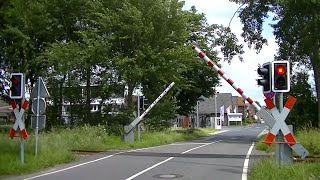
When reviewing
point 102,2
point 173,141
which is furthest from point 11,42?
point 173,141

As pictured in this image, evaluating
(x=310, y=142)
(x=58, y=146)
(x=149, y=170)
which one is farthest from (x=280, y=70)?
(x=58, y=146)

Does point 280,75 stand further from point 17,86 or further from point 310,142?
point 310,142

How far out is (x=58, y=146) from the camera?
20453 millimetres

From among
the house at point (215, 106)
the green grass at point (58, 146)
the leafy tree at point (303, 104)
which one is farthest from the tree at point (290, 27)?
the house at point (215, 106)

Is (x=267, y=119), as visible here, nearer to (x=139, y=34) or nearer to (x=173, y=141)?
(x=139, y=34)

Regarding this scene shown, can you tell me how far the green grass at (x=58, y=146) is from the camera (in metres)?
15.7

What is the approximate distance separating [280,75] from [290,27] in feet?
72.6

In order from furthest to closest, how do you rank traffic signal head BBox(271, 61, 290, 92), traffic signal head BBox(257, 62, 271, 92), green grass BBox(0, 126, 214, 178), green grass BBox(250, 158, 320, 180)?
green grass BBox(0, 126, 214, 178)
traffic signal head BBox(257, 62, 271, 92)
traffic signal head BBox(271, 61, 290, 92)
green grass BBox(250, 158, 320, 180)

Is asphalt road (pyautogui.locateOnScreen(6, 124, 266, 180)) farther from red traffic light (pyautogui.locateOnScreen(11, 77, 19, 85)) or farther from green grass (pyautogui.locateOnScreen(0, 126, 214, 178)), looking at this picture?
red traffic light (pyautogui.locateOnScreen(11, 77, 19, 85))

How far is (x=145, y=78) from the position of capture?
1266 inches

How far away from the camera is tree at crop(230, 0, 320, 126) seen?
30.4 meters

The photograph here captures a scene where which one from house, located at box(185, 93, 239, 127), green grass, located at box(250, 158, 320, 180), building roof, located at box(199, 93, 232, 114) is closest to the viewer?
green grass, located at box(250, 158, 320, 180)

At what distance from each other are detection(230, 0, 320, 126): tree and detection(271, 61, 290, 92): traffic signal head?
17601 millimetres

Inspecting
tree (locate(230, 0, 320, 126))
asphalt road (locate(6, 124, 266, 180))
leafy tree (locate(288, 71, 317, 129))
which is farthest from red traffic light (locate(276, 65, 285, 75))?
leafy tree (locate(288, 71, 317, 129))
